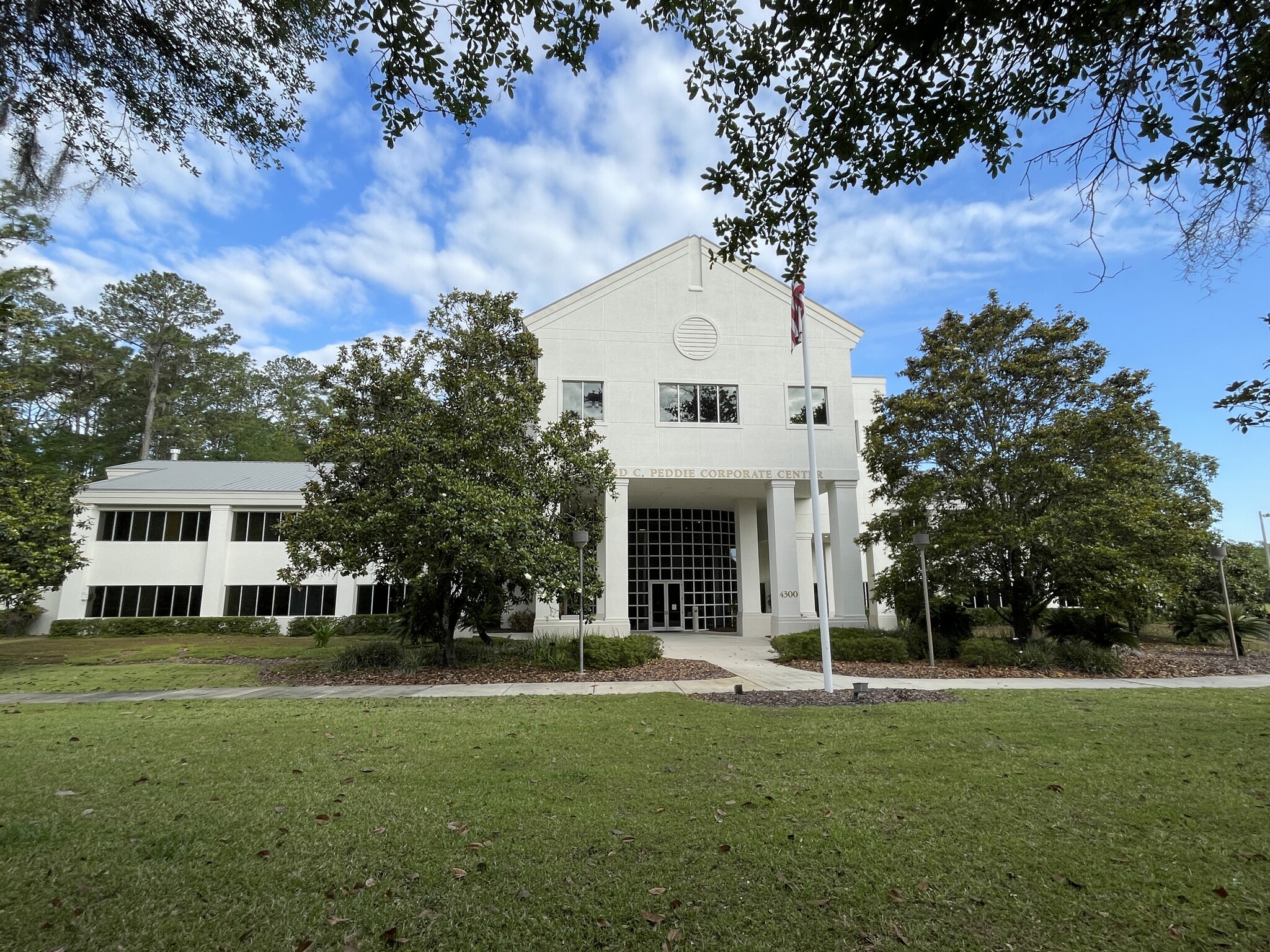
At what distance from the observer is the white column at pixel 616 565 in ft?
64.3

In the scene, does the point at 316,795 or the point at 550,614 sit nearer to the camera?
the point at 316,795

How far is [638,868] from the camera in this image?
3.65 m

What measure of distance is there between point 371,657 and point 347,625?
12.5m

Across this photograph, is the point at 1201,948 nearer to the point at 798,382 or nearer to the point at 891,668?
the point at 891,668

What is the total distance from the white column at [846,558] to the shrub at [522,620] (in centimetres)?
1130

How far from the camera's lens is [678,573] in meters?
26.8

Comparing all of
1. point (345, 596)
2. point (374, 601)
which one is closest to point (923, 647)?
point (374, 601)

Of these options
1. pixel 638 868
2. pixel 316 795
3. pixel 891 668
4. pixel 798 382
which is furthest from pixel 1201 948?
pixel 798 382

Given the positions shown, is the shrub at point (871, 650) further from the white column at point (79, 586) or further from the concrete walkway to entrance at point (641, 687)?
the white column at point (79, 586)

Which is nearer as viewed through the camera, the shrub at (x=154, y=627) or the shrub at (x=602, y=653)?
the shrub at (x=602, y=653)

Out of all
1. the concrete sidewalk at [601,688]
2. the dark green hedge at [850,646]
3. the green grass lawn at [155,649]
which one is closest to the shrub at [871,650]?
the dark green hedge at [850,646]

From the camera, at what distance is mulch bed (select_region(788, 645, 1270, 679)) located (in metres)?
13.2

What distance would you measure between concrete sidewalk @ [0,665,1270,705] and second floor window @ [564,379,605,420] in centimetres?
1044

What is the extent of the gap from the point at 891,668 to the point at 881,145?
12.2 metres
